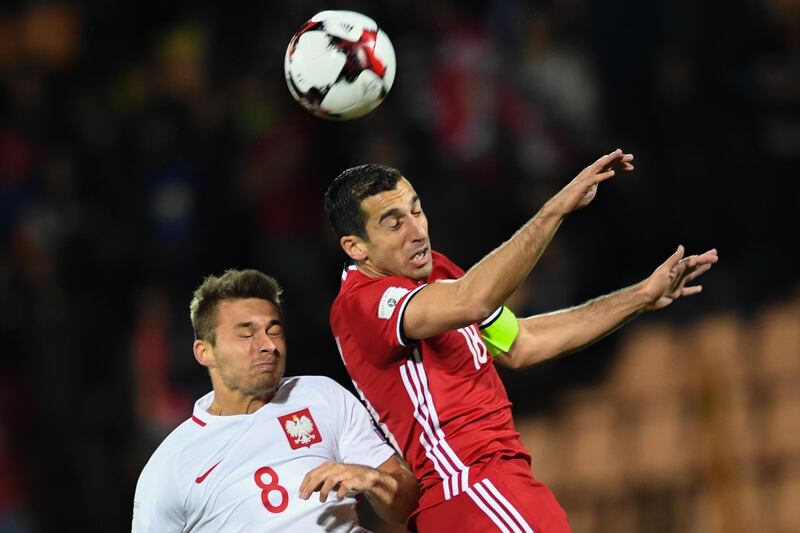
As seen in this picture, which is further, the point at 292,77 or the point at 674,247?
the point at 674,247

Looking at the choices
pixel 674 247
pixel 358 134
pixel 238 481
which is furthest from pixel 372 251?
pixel 358 134

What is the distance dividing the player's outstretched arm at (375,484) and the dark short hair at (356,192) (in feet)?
2.61

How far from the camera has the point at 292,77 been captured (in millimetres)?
4902

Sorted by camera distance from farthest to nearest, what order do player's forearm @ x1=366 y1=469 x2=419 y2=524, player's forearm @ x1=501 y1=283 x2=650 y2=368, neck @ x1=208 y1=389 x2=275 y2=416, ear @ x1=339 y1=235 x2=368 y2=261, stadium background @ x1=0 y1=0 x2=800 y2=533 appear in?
stadium background @ x1=0 y1=0 x2=800 y2=533 < player's forearm @ x1=501 y1=283 x2=650 y2=368 < neck @ x1=208 y1=389 x2=275 y2=416 < ear @ x1=339 y1=235 x2=368 y2=261 < player's forearm @ x1=366 y1=469 x2=419 y2=524

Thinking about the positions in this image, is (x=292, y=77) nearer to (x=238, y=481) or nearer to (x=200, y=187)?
(x=238, y=481)

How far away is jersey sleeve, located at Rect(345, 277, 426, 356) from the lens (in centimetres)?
437

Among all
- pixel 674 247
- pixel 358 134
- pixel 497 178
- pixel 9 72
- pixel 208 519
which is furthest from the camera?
pixel 9 72

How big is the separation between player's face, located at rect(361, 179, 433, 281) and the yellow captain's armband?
44cm

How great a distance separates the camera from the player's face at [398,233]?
4.54 m

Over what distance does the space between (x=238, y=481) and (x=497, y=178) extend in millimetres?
4661

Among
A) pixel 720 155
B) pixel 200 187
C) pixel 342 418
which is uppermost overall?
pixel 200 187

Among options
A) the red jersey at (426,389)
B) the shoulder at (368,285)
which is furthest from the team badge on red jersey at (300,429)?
the shoulder at (368,285)

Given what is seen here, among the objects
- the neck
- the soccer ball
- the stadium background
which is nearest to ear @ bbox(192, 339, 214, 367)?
the neck

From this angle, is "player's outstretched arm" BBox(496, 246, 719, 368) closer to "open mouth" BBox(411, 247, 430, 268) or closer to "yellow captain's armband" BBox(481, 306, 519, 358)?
"yellow captain's armband" BBox(481, 306, 519, 358)
